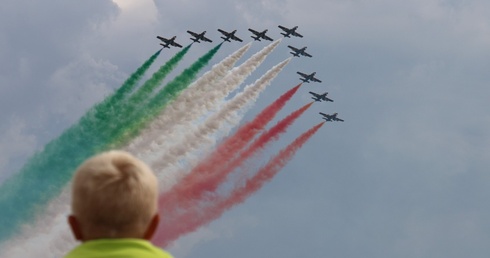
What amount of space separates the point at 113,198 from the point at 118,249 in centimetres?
41

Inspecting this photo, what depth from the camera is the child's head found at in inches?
294

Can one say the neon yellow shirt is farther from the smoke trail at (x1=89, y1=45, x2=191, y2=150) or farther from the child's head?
the smoke trail at (x1=89, y1=45, x2=191, y2=150)

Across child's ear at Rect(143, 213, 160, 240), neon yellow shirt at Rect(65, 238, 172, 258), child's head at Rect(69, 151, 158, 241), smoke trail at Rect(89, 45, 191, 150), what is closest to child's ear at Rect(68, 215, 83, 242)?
child's head at Rect(69, 151, 158, 241)

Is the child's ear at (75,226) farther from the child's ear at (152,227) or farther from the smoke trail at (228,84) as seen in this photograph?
the smoke trail at (228,84)

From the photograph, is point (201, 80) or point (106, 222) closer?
point (106, 222)

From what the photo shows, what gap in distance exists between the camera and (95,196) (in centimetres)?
750

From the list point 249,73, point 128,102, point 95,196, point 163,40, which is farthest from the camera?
point 163,40

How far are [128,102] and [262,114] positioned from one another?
46.0 ft

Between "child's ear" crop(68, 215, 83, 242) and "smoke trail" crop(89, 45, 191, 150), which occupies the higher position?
"smoke trail" crop(89, 45, 191, 150)

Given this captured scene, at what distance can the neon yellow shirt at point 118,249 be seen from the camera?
7363 millimetres

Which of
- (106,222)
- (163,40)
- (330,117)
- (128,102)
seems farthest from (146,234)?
(330,117)

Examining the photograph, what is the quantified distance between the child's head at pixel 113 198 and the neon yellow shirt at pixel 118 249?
0.39 ft

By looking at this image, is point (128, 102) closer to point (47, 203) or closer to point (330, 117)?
point (47, 203)

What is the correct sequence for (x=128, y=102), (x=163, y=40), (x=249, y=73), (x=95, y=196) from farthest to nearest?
(x=163, y=40) < (x=249, y=73) < (x=128, y=102) < (x=95, y=196)
